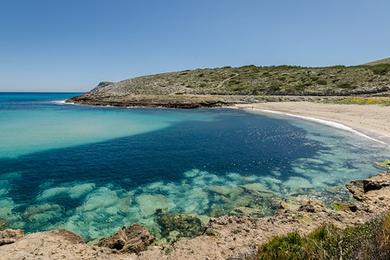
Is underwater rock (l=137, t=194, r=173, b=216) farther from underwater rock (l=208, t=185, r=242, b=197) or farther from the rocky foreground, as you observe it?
underwater rock (l=208, t=185, r=242, b=197)

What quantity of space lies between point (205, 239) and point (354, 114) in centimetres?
3694

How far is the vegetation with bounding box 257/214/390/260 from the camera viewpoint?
5.52m

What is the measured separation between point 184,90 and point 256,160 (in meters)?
68.6

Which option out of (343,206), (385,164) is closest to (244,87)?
(385,164)

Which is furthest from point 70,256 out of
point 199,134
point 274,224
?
point 199,134

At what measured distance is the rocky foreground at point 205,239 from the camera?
9258mm

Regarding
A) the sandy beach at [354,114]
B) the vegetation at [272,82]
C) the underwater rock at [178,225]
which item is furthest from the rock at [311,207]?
the vegetation at [272,82]

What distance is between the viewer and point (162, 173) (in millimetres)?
18625

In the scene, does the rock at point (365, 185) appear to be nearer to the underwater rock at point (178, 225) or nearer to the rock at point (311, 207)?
the rock at point (311, 207)

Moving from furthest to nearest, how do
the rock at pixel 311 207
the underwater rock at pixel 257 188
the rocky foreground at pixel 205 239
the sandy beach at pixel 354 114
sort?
the sandy beach at pixel 354 114, the underwater rock at pixel 257 188, the rock at pixel 311 207, the rocky foreground at pixel 205 239

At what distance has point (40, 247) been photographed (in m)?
9.61

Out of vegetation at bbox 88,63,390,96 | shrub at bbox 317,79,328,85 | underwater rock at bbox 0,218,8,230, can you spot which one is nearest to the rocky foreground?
underwater rock at bbox 0,218,8,230

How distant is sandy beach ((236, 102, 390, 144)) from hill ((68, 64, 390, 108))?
48.4ft

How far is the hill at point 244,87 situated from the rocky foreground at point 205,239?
53742mm
